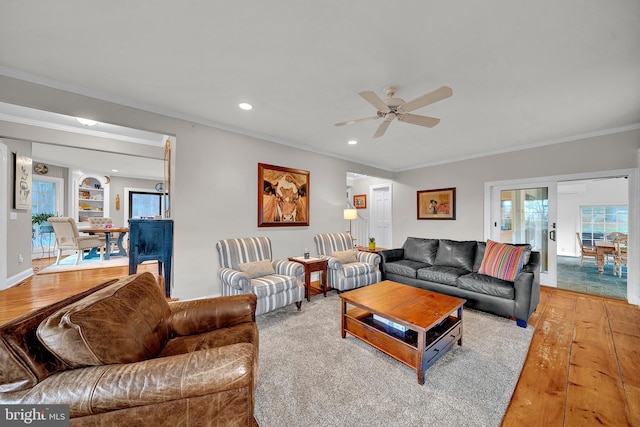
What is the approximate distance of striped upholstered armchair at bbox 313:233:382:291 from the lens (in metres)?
3.59

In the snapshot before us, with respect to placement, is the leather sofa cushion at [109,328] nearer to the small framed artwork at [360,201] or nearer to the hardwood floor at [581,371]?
the hardwood floor at [581,371]

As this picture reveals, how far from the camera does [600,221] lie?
679 centimetres

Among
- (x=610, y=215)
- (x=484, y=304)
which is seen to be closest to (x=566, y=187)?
(x=610, y=215)

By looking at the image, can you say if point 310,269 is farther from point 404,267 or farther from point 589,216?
point 589,216

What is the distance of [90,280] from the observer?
13.2 feet

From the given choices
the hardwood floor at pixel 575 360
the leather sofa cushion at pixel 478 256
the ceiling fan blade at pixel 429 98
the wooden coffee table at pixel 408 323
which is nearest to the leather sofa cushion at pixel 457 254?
the leather sofa cushion at pixel 478 256

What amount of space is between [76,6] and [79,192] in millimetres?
7756

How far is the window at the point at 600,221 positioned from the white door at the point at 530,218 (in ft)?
14.2

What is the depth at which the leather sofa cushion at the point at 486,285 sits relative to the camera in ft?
9.05

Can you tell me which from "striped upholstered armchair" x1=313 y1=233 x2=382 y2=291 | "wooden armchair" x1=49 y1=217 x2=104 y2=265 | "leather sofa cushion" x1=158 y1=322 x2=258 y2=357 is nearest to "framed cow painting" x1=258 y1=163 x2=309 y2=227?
"striped upholstered armchair" x1=313 y1=233 x2=382 y2=291

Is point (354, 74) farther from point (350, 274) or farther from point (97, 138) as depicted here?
point (97, 138)

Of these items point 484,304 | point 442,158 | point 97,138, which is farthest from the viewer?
point 442,158

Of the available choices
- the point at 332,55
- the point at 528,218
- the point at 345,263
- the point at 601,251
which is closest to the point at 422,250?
the point at 345,263

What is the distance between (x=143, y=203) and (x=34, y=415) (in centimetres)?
924
